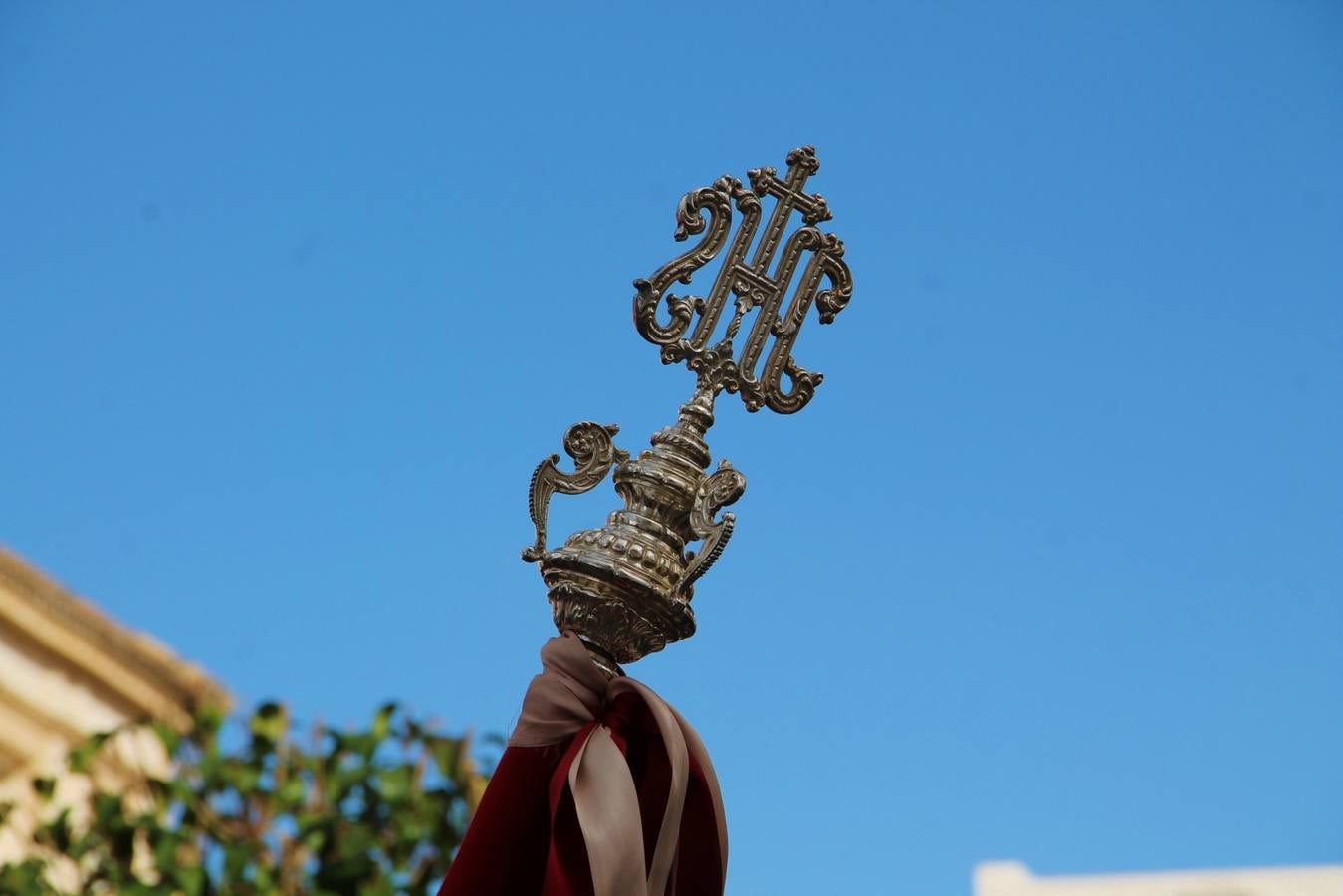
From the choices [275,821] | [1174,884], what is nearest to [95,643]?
[275,821]

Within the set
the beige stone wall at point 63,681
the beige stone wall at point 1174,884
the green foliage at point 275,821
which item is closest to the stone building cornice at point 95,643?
the beige stone wall at point 63,681

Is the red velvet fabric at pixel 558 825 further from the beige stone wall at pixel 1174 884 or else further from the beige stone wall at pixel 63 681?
the beige stone wall at pixel 1174 884

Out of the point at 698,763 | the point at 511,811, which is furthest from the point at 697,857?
the point at 511,811

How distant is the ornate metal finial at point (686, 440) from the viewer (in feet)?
5.90

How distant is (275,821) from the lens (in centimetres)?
462

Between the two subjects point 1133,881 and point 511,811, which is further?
point 1133,881

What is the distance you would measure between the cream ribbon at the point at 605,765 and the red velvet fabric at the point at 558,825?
0.05ft

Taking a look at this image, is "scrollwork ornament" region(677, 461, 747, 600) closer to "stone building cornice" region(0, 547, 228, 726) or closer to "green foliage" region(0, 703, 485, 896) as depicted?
"green foliage" region(0, 703, 485, 896)

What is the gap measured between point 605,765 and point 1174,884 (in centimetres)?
1312

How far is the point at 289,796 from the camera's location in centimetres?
460

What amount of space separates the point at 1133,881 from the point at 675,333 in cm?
1315

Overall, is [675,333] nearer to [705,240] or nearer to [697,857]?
[705,240]

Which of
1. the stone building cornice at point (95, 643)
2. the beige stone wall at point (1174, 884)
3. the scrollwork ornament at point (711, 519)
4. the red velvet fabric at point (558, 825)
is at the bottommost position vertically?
the red velvet fabric at point (558, 825)

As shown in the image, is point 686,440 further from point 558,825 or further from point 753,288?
point 558,825
